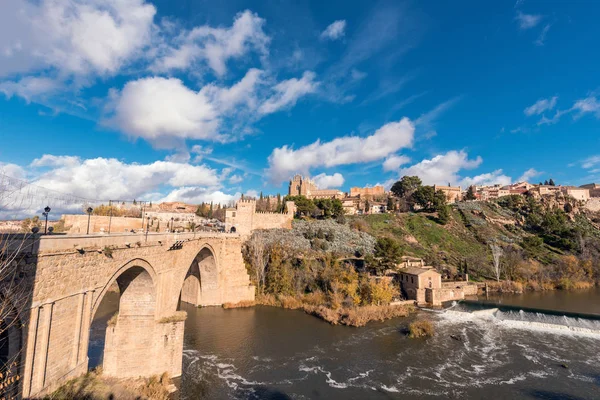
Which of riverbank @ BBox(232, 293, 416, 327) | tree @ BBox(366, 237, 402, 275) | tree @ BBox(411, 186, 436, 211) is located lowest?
riverbank @ BBox(232, 293, 416, 327)

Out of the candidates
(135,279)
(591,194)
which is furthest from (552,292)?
(591,194)

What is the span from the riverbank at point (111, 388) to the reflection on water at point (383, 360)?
1223 mm

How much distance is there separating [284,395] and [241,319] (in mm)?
11115

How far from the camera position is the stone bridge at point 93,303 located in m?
7.36

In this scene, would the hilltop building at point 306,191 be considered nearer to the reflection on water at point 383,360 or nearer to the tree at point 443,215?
the tree at point 443,215

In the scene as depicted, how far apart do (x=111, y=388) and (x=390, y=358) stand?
1401cm

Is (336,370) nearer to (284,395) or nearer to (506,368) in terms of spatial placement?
(284,395)

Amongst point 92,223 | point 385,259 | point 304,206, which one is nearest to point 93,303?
point 92,223

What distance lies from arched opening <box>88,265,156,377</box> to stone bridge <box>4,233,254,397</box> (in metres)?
0.04

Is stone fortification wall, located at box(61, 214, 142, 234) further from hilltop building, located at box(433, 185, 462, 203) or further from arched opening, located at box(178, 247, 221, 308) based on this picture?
hilltop building, located at box(433, 185, 462, 203)

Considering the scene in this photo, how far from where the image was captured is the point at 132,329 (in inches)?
555

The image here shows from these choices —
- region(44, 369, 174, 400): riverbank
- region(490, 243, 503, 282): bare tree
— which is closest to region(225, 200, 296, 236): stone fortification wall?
region(44, 369, 174, 400): riverbank

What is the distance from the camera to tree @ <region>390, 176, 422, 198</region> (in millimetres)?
67625

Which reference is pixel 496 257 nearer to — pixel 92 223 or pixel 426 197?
pixel 426 197
